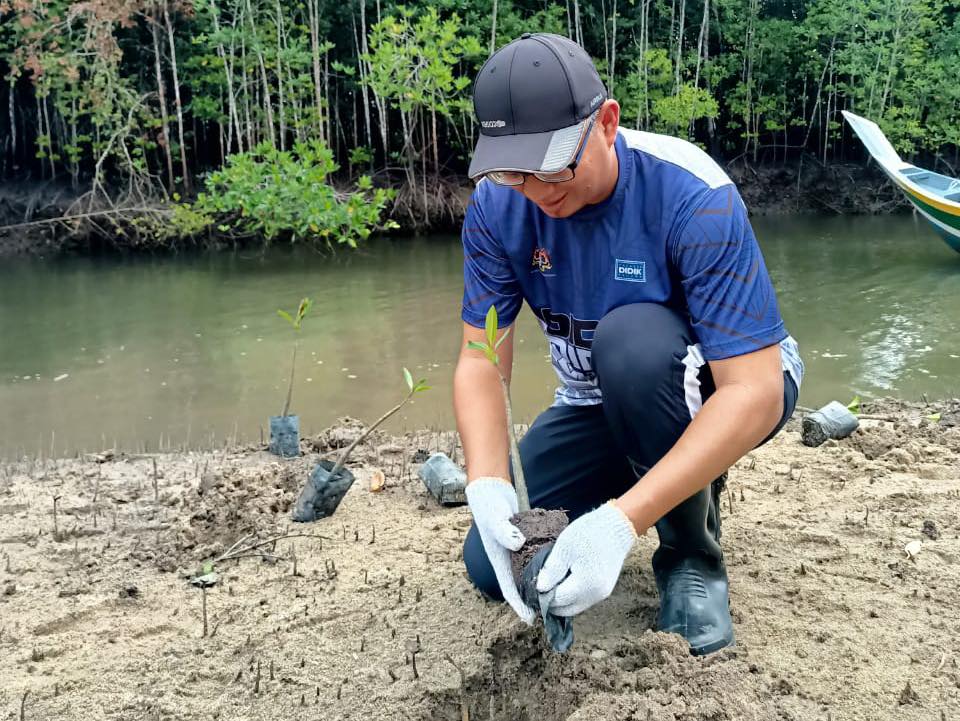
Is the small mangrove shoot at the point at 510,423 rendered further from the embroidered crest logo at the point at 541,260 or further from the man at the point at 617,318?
the embroidered crest logo at the point at 541,260

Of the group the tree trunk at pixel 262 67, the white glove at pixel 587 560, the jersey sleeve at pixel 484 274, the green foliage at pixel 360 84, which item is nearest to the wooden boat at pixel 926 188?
the green foliage at pixel 360 84

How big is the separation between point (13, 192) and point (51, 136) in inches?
46.5

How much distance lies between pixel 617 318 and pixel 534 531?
46 cm

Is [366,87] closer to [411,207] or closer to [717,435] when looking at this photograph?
[411,207]

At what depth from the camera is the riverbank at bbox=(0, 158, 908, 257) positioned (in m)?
10.6

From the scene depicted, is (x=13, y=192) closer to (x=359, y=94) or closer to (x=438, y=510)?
(x=359, y=94)

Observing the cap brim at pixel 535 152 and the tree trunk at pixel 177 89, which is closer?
the cap brim at pixel 535 152

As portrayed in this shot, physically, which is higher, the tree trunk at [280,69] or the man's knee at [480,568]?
the tree trunk at [280,69]

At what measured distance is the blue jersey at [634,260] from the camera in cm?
176

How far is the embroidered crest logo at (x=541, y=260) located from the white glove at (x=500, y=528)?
0.47 m

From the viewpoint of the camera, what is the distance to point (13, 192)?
462 inches

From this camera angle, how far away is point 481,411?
204cm

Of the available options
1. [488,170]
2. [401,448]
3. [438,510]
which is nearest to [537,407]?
[401,448]

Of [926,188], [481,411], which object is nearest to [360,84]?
[926,188]
